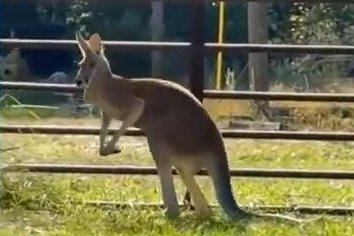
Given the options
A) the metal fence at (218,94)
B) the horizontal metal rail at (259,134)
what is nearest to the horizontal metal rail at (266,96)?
the metal fence at (218,94)

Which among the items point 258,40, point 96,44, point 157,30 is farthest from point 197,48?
point 157,30

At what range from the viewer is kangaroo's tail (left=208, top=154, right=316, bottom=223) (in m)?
7.43

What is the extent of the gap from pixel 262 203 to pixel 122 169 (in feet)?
3.16

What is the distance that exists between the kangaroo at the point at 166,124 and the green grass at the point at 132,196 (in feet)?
0.71

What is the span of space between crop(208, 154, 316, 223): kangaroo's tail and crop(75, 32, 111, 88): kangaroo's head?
34.2 inches

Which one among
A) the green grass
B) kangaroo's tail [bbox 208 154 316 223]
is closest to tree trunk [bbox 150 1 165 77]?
the green grass

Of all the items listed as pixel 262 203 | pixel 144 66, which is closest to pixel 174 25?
pixel 144 66

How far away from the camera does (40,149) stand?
36.9 feet

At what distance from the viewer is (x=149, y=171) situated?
8.16 metres

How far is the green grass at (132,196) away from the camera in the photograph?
7301 millimetres

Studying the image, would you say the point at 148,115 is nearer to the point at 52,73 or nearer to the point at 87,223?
the point at 87,223

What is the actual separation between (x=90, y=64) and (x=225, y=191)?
1.11 meters

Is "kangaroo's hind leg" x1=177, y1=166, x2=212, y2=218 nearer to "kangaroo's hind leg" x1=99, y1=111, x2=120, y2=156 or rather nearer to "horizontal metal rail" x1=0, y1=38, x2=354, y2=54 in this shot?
"kangaroo's hind leg" x1=99, y1=111, x2=120, y2=156

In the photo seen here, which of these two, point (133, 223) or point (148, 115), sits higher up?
point (148, 115)
